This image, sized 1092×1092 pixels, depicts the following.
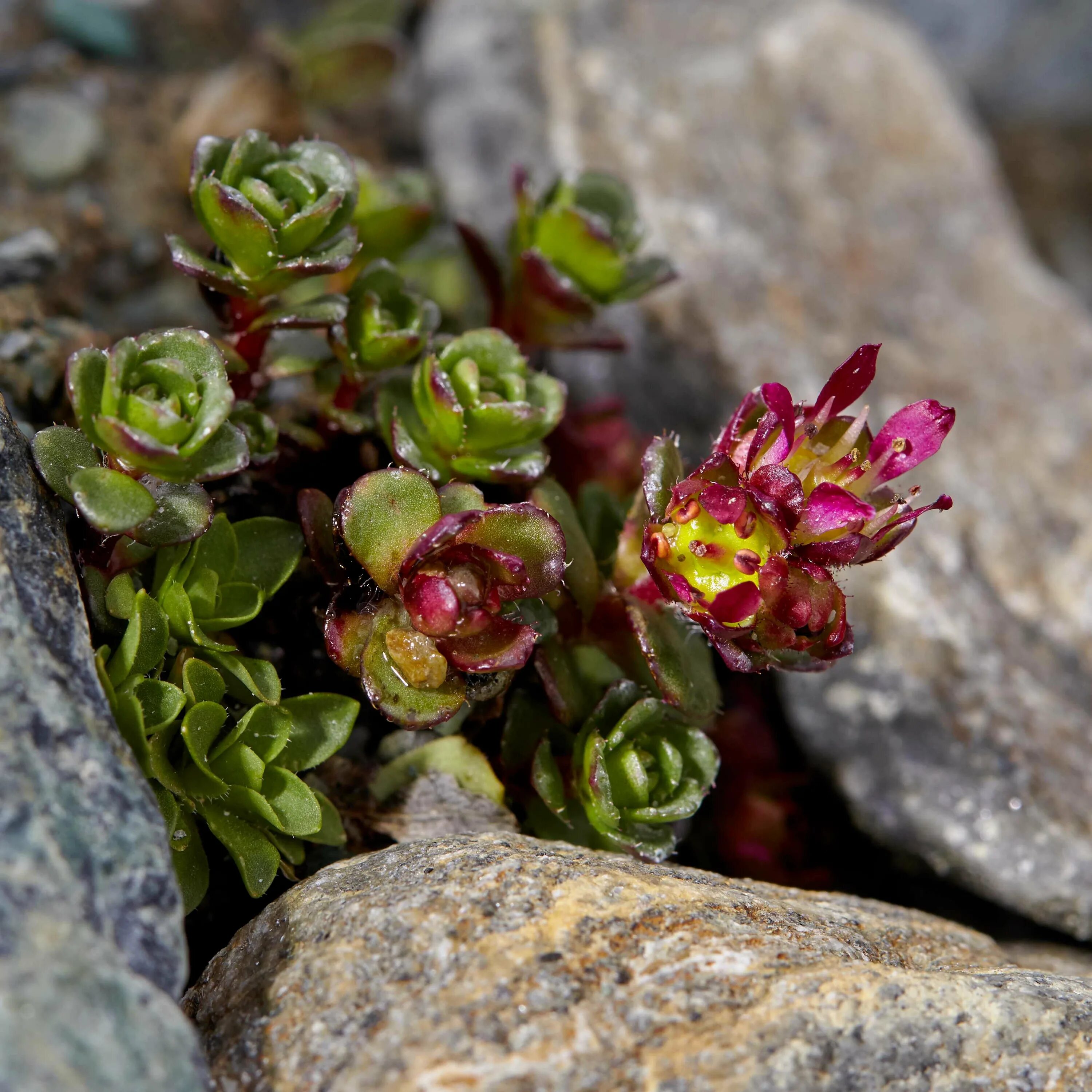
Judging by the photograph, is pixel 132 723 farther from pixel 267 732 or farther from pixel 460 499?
pixel 460 499

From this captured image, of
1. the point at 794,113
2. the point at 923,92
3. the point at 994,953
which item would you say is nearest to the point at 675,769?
the point at 994,953

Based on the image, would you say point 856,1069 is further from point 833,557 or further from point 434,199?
point 434,199

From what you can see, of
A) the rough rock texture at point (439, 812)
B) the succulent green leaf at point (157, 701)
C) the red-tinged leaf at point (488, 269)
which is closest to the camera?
the succulent green leaf at point (157, 701)

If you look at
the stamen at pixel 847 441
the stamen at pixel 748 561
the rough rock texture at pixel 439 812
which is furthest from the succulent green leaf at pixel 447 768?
the stamen at pixel 847 441

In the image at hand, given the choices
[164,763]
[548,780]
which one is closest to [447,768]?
[548,780]

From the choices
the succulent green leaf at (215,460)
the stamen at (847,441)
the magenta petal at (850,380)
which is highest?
the magenta petal at (850,380)

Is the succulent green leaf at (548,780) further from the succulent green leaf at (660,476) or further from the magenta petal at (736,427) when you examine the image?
the magenta petal at (736,427)
